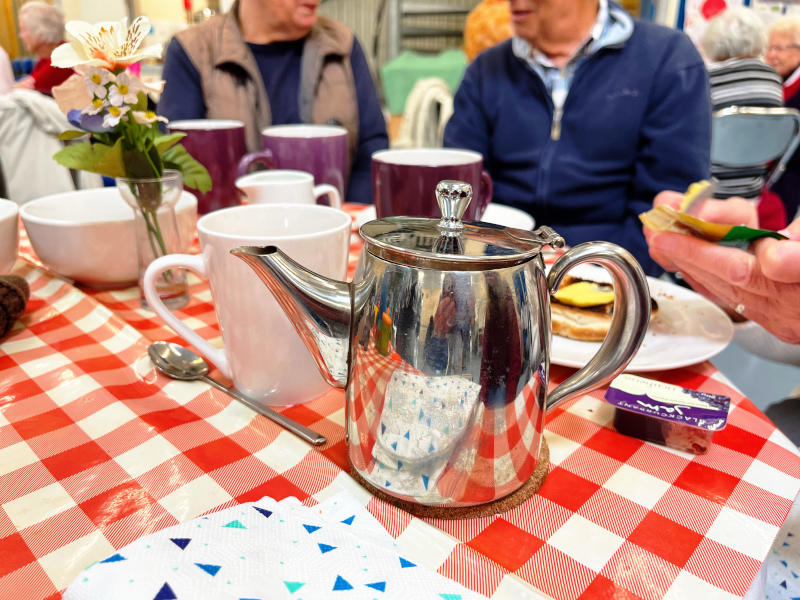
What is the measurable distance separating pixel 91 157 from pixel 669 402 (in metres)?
0.58

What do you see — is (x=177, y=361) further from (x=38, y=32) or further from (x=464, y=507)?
(x=38, y=32)

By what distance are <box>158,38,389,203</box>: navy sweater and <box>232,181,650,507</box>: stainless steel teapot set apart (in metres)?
1.12

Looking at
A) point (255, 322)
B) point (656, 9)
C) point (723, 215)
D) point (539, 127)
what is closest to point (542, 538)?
point (255, 322)

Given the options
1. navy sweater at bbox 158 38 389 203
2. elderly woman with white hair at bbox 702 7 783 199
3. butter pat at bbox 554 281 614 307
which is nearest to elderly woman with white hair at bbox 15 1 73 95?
navy sweater at bbox 158 38 389 203

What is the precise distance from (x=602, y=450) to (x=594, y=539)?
98 millimetres

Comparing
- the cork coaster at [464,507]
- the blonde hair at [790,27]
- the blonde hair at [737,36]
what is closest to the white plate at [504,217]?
the cork coaster at [464,507]

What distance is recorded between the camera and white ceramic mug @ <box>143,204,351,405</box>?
0.43m

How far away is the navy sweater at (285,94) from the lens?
4.70ft

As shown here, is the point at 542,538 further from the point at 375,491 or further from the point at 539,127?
the point at 539,127

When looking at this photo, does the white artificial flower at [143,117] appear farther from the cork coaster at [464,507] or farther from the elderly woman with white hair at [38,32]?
the elderly woman with white hair at [38,32]

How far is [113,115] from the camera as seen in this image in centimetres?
55

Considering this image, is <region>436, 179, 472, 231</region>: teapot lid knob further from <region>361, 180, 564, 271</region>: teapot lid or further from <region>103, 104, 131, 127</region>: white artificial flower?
<region>103, 104, 131, 127</region>: white artificial flower

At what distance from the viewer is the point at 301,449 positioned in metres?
0.41

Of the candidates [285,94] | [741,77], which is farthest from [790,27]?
[285,94]
